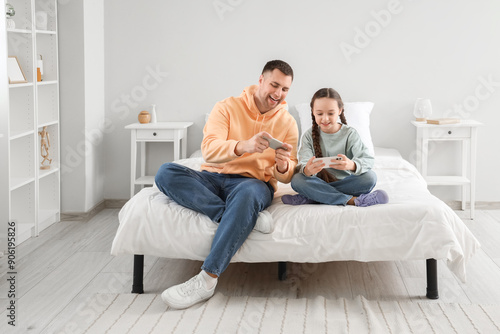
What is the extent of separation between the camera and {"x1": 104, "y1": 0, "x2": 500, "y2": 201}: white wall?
4.46 m

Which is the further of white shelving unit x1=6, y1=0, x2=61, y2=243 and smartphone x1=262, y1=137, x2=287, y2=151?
white shelving unit x1=6, y1=0, x2=61, y2=243

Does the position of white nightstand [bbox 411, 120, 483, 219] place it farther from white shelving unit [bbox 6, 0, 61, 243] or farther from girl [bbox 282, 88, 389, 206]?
white shelving unit [bbox 6, 0, 61, 243]

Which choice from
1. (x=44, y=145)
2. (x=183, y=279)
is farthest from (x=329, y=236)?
(x=44, y=145)

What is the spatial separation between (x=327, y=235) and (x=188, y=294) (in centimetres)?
65

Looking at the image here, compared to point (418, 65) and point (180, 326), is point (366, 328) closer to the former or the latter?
point (180, 326)

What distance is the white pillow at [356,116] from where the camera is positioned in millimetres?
4180

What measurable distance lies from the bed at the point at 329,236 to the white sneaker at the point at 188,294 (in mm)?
139

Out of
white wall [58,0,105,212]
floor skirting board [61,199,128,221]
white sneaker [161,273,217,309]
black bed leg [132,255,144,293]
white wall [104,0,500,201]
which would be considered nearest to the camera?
white sneaker [161,273,217,309]

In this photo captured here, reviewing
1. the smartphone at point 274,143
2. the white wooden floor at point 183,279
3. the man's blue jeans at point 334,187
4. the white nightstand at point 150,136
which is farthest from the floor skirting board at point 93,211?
the smartphone at point 274,143

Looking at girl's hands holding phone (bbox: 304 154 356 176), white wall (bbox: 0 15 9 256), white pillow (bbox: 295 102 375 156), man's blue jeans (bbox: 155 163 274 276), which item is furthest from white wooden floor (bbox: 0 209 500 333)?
white pillow (bbox: 295 102 375 156)

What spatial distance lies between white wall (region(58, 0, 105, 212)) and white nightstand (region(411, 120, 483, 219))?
2.26 meters

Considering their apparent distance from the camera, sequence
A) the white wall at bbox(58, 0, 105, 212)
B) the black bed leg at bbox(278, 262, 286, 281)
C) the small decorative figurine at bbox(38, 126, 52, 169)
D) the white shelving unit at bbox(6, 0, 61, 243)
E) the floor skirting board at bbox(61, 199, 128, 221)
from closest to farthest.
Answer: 1. the black bed leg at bbox(278, 262, 286, 281)
2. the white shelving unit at bbox(6, 0, 61, 243)
3. the small decorative figurine at bbox(38, 126, 52, 169)
4. the white wall at bbox(58, 0, 105, 212)
5. the floor skirting board at bbox(61, 199, 128, 221)

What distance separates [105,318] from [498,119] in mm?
3240

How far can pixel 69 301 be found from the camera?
2742mm
